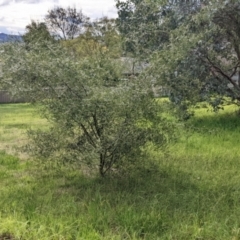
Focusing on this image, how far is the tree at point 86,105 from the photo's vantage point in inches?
167

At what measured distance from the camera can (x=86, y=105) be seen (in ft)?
13.7

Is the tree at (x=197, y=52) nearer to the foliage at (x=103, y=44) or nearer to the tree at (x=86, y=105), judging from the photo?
the tree at (x=86, y=105)

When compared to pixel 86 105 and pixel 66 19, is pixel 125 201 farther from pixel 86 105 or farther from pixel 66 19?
pixel 66 19

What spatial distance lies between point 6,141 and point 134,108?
4860mm

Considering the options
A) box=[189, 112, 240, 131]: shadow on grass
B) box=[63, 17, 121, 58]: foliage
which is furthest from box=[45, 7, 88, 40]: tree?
box=[189, 112, 240, 131]: shadow on grass

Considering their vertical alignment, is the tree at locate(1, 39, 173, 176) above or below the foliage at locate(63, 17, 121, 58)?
below

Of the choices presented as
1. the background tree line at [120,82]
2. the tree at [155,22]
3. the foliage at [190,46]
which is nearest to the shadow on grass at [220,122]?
the foliage at [190,46]

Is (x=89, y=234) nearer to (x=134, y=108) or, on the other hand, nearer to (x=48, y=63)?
(x=134, y=108)

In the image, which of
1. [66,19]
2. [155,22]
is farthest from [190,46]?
[66,19]

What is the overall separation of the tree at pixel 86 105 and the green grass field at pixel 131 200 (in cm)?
44

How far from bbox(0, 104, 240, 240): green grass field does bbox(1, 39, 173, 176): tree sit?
0.44 m

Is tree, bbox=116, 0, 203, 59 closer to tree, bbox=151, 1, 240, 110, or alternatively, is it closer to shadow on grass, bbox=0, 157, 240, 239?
tree, bbox=151, 1, 240, 110

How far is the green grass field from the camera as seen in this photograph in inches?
137

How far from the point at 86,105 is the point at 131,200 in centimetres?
123
